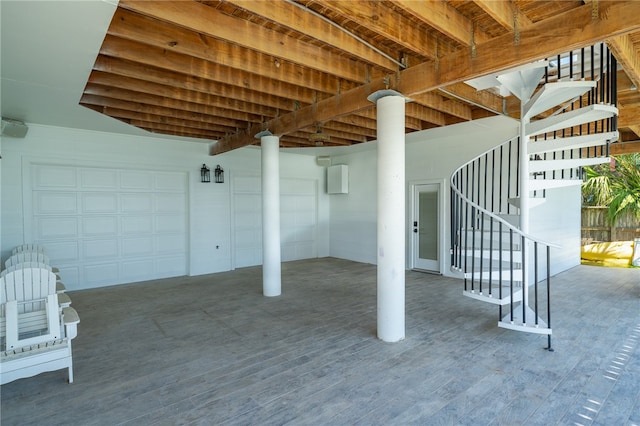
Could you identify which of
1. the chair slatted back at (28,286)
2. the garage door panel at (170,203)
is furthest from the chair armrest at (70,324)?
the garage door panel at (170,203)

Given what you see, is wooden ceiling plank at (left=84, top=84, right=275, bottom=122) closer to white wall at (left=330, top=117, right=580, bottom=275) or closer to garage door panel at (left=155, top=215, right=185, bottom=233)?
garage door panel at (left=155, top=215, right=185, bottom=233)

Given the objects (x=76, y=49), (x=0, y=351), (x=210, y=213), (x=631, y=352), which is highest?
(x=76, y=49)

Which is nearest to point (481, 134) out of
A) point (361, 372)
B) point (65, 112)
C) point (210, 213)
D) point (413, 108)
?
point (413, 108)

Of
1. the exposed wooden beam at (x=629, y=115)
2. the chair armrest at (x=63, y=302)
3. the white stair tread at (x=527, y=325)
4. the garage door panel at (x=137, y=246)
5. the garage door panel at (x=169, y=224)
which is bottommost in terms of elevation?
the white stair tread at (x=527, y=325)

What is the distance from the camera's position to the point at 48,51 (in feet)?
9.54

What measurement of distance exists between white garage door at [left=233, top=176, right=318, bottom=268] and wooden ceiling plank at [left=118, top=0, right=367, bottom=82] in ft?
15.5

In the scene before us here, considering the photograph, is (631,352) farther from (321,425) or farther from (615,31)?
(321,425)

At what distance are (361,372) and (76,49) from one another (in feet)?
12.3

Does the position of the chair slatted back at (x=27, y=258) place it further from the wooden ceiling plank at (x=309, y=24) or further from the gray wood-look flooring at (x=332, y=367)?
the wooden ceiling plank at (x=309, y=24)

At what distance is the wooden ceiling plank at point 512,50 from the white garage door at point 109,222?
4.33m

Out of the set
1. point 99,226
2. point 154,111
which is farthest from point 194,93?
point 99,226

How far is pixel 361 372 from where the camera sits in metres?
2.92

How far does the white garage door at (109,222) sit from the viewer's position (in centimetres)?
570

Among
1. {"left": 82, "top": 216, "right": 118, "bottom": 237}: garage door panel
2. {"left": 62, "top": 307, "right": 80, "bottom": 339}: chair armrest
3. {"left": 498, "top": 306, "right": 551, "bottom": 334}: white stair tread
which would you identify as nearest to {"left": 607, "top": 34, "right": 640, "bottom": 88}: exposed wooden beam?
{"left": 498, "top": 306, "right": 551, "bottom": 334}: white stair tread
